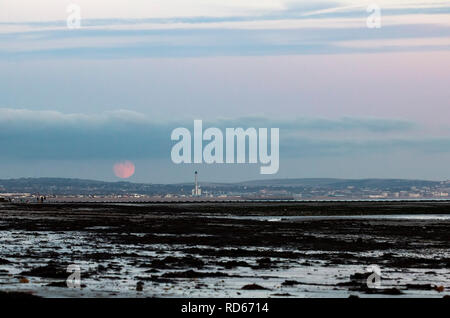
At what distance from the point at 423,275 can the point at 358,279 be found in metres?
2.91

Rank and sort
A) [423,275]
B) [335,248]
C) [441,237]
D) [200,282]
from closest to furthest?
1. [200,282]
2. [423,275]
3. [335,248]
4. [441,237]

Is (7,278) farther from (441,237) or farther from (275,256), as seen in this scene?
(441,237)

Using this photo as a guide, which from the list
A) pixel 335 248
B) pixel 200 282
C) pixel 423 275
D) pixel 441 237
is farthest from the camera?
pixel 441 237
